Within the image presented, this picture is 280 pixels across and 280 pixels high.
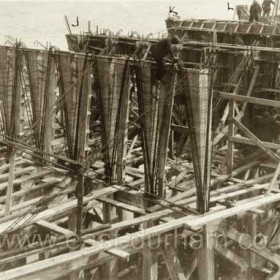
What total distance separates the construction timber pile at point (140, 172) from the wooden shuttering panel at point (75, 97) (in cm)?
3

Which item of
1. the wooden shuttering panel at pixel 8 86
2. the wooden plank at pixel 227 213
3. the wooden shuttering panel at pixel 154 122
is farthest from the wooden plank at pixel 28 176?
the wooden plank at pixel 227 213

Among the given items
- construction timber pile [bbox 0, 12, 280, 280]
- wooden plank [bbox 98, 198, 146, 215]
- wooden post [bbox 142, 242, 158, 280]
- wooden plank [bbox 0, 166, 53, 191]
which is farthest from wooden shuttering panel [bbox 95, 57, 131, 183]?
wooden post [bbox 142, 242, 158, 280]

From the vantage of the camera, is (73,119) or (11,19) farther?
(11,19)

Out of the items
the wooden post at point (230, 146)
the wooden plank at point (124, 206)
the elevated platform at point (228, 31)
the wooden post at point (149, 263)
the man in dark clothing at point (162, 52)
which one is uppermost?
the elevated platform at point (228, 31)

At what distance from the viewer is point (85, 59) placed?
1262 centimetres

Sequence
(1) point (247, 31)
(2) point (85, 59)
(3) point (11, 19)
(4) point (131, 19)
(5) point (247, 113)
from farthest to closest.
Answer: (4) point (131, 19) → (3) point (11, 19) → (1) point (247, 31) → (5) point (247, 113) → (2) point (85, 59)

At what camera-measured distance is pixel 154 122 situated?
11.7 meters

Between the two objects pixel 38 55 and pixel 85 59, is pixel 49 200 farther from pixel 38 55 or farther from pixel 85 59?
pixel 38 55

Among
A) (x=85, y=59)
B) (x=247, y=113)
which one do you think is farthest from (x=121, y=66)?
(x=247, y=113)

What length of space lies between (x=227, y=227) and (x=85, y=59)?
511 cm

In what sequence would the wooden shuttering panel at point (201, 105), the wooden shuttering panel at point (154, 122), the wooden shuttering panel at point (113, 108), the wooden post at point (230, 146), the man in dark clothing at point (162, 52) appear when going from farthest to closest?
the wooden post at point (230, 146) < the wooden shuttering panel at point (113, 108) < the wooden shuttering panel at point (154, 122) < the man in dark clothing at point (162, 52) < the wooden shuttering panel at point (201, 105)

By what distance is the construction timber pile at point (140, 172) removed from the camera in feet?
34.1

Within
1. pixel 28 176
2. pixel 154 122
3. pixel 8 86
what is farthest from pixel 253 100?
pixel 8 86

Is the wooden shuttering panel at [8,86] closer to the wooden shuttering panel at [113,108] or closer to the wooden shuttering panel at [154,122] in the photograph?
the wooden shuttering panel at [113,108]
